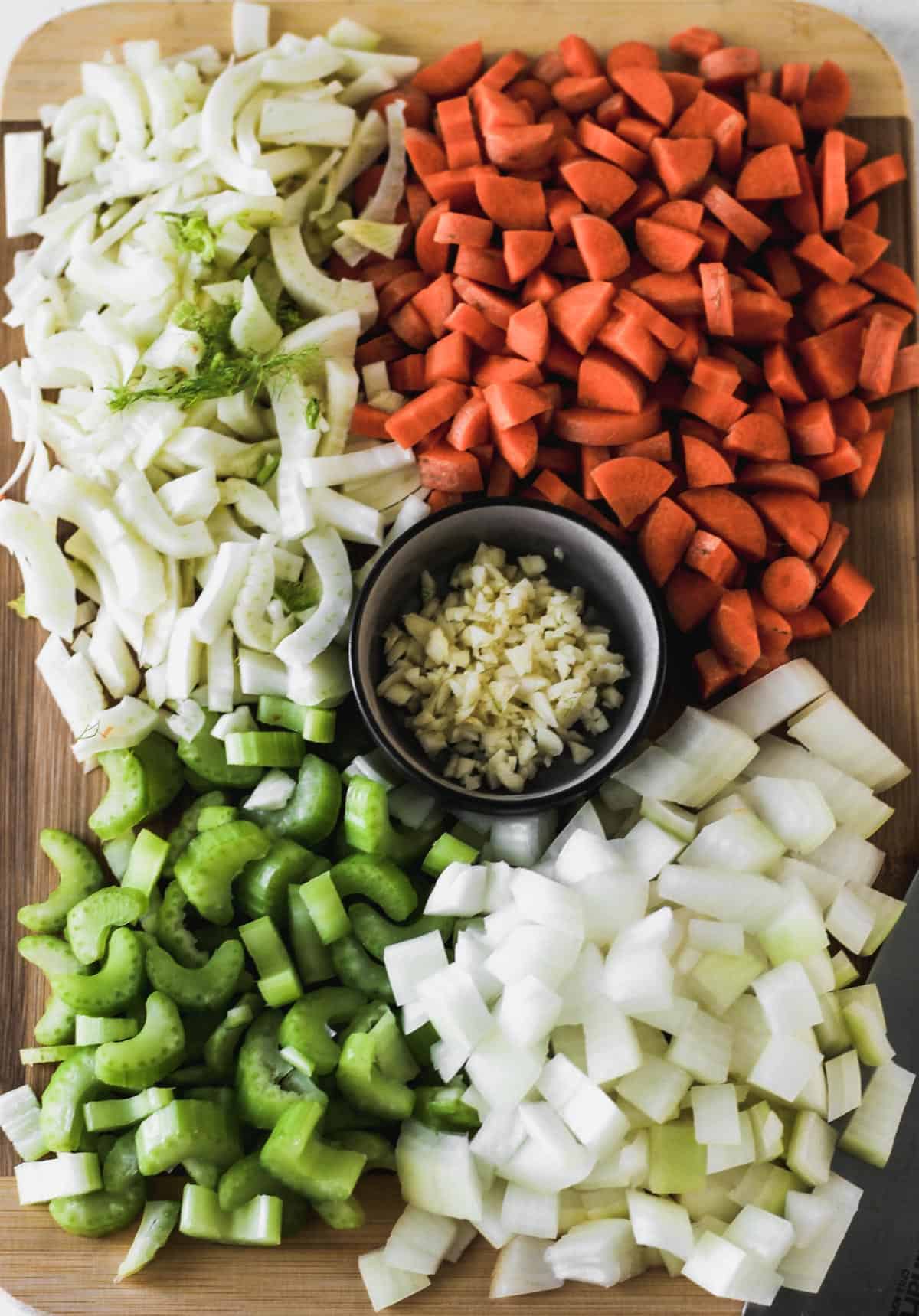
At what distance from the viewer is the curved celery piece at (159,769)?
2230mm

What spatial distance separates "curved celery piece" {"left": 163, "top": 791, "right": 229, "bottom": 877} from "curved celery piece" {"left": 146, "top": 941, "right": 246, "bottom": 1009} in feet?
0.55

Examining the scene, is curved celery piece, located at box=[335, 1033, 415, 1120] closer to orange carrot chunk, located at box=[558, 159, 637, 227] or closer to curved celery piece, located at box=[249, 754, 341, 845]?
curved celery piece, located at box=[249, 754, 341, 845]

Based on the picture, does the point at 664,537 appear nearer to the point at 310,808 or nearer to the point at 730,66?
the point at 310,808

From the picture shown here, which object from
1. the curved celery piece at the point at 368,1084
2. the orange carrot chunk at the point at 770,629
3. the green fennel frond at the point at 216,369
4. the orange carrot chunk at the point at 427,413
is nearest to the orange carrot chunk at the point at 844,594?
the orange carrot chunk at the point at 770,629

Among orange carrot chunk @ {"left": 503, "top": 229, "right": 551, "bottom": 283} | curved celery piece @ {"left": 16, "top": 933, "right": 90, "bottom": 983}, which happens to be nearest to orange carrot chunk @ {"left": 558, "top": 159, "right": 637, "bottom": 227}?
orange carrot chunk @ {"left": 503, "top": 229, "right": 551, "bottom": 283}

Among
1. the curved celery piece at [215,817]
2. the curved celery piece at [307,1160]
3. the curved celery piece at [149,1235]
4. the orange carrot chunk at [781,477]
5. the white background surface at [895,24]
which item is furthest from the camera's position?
the white background surface at [895,24]

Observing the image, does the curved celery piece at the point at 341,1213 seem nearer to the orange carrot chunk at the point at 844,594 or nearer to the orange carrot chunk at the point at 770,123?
the orange carrot chunk at the point at 844,594

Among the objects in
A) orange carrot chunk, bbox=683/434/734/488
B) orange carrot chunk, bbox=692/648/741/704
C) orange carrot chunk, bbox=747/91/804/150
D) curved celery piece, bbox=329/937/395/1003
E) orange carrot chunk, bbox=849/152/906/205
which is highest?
orange carrot chunk, bbox=747/91/804/150

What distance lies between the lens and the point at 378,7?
2473 millimetres

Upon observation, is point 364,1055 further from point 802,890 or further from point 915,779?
point 915,779

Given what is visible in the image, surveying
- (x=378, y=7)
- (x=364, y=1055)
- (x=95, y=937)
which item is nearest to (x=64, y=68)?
(x=378, y=7)

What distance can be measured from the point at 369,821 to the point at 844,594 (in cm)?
96

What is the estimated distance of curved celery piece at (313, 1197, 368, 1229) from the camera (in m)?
2.02

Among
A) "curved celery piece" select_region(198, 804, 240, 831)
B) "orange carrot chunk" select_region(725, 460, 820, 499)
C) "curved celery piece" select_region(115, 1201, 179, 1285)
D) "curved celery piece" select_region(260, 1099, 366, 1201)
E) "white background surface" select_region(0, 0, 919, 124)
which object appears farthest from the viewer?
"white background surface" select_region(0, 0, 919, 124)
